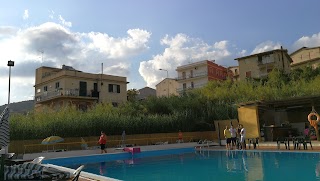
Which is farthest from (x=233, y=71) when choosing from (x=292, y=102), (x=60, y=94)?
(x=292, y=102)

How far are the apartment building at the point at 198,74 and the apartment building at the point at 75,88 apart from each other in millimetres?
19217

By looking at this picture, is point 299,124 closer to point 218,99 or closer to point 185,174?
point 218,99

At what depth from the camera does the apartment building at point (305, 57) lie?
5603 centimetres

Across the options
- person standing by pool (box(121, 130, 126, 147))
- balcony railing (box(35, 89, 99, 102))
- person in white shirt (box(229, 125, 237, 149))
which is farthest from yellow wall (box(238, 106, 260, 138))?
balcony railing (box(35, 89, 99, 102))

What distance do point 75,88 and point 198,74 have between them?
2914 cm

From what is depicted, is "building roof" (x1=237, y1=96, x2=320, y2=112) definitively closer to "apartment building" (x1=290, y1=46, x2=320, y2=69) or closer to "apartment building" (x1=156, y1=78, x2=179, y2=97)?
"apartment building" (x1=290, y1=46, x2=320, y2=69)

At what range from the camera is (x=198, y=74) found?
63594 millimetres

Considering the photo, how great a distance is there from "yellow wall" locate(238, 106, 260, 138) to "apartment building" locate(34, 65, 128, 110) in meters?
23.5

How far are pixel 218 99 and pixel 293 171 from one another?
2007 centimetres

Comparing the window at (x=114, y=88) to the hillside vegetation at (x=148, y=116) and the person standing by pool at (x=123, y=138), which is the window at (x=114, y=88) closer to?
the hillside vegetation at (x=148, y=116)

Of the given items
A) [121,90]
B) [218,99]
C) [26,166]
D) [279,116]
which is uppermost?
[121,90]

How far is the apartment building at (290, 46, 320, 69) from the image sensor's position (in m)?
56.0

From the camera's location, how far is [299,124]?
24.2 meters

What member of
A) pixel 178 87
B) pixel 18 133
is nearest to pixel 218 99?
pixel 18 133
